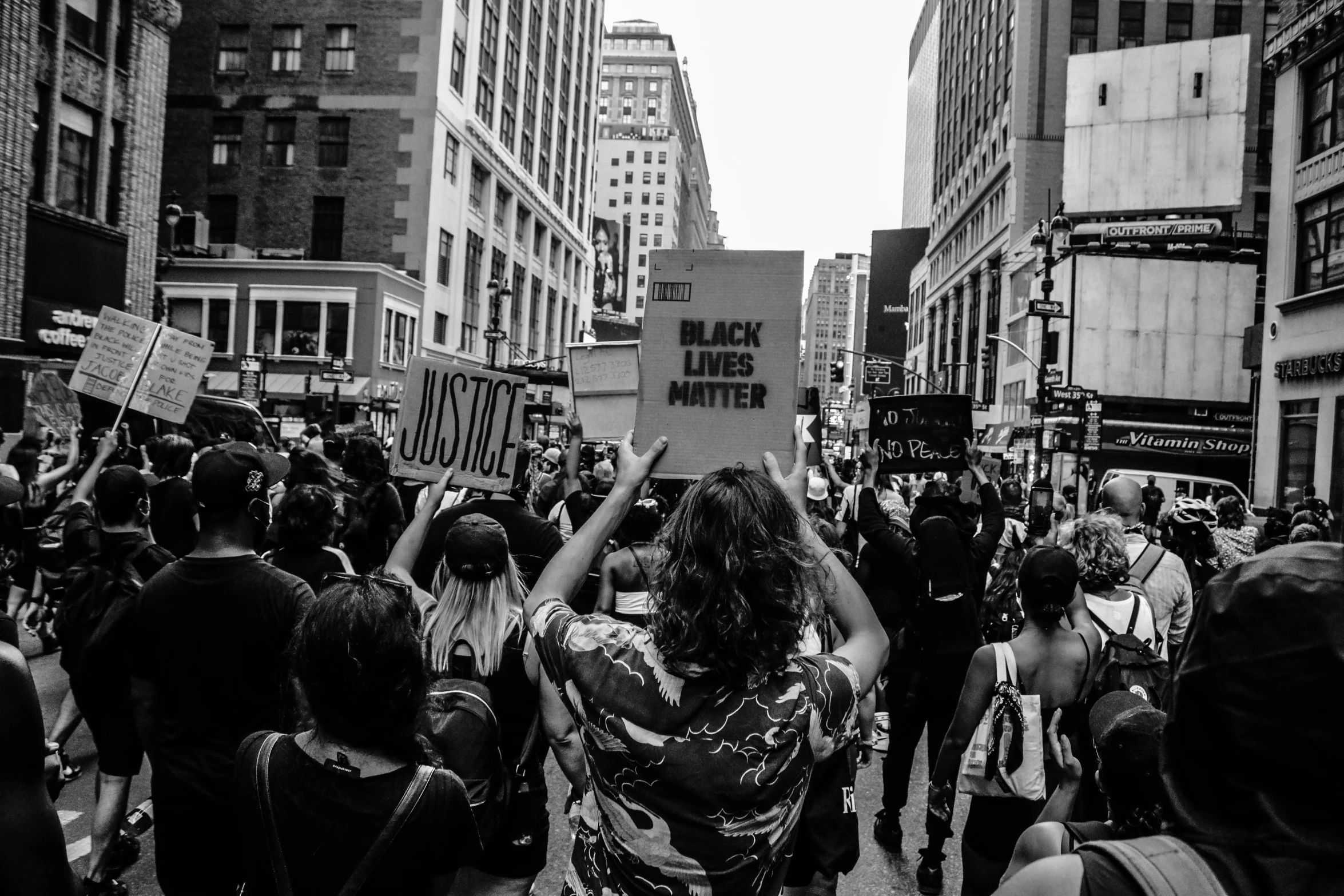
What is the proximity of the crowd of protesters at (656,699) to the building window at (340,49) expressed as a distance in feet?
145

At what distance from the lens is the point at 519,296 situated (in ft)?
209

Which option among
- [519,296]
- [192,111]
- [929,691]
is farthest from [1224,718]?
[519,296]

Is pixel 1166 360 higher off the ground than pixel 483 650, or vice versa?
pixel 1166 360

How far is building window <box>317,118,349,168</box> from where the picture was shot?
45.2 metres

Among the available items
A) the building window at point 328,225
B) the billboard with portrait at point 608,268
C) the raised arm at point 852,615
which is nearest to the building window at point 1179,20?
the building window at point 328,225

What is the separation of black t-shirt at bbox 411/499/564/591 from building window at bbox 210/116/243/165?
4628 centimetres

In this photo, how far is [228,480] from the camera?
358 centimetres

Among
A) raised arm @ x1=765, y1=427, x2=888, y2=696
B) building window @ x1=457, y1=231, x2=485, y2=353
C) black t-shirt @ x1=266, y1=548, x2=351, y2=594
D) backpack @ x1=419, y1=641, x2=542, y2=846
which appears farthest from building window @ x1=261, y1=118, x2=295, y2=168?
raised arm @ x1=765, y1=427, x2=888, y2=696

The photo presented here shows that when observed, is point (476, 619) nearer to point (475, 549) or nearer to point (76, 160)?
point (475, 549)

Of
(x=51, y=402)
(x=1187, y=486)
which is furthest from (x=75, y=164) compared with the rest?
(x=1187, y=486)

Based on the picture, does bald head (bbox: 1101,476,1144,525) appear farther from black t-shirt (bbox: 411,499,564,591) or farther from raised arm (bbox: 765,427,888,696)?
raised arm (bbox: 765,427,888,696)

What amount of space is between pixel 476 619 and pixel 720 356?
4.73 feet

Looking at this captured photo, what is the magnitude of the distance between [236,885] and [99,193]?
955 inches

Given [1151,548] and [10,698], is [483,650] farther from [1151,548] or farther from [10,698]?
[1151,548]
